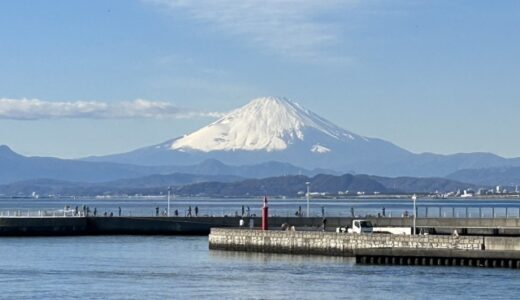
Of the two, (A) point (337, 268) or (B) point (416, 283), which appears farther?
(A) point (337, 268)

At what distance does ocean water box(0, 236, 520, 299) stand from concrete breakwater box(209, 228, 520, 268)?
32.0 inches

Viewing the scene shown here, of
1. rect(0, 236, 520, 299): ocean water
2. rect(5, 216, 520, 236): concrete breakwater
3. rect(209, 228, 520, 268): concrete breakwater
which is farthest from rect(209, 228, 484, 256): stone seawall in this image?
rect(5, 216, 520, 236): concrete breakwater

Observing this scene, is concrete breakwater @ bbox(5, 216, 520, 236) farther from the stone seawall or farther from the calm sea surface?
the calm sea surface

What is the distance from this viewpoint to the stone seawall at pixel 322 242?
6378 centimetres

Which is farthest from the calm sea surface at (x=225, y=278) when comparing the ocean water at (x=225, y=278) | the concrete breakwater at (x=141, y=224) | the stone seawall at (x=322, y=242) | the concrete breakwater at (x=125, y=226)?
the concrete breakwater at (x=125, y=226)

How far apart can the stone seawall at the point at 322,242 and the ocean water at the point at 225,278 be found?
80 centimetres

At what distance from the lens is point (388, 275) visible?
2322 inches

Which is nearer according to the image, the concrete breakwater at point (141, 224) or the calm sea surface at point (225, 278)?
Result: the calm sea surface at point (225, 278)

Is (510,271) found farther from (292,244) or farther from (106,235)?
(106,235)

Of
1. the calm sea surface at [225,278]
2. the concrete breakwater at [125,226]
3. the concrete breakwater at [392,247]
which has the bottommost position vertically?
the calm sea surface at [225,278]

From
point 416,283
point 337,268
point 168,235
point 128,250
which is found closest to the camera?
point 416,283

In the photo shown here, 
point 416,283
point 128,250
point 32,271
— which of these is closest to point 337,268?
point 416,283

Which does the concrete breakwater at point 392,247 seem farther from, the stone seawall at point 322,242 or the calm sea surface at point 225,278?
the calm sea surface at point 225,278

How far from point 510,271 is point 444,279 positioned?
3.65m
